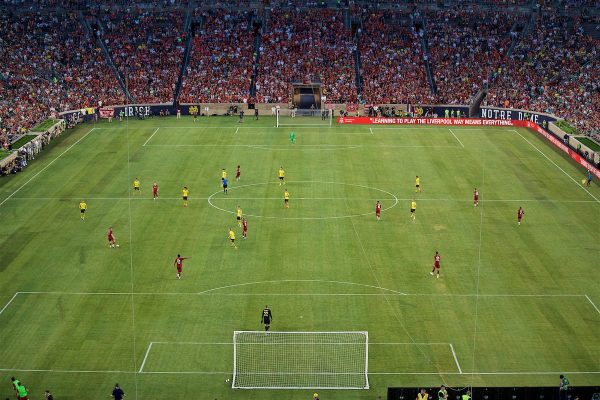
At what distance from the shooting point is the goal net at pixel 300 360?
39031 millimetres

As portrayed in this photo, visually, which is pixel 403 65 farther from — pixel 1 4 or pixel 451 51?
pixel 1 4

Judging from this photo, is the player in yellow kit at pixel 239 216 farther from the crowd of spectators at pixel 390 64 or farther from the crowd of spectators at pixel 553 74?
the crowd of spectators at pixel 390 64

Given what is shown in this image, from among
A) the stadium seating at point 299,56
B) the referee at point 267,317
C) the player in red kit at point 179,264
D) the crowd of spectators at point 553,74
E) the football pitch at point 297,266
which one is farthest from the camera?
the stadium seating at point 299,56

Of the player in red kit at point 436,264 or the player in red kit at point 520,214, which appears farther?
the player in red kit at point 520,214

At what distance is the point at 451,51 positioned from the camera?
106 m

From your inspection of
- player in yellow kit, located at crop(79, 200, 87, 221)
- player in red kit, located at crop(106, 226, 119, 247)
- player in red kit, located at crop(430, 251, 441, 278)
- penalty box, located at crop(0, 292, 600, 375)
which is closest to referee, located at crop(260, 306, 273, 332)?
penalty box, located at crop(0, 292, 600, 375)

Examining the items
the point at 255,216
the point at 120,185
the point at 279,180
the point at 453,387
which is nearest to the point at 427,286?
the point at 453,387

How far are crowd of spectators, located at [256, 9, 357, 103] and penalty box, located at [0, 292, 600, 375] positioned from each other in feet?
182

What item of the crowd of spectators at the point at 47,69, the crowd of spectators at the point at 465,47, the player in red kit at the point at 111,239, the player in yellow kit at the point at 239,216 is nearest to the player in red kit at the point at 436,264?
the player in yellow kit at the point at 239,216

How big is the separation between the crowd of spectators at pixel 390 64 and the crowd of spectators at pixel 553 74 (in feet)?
28.1

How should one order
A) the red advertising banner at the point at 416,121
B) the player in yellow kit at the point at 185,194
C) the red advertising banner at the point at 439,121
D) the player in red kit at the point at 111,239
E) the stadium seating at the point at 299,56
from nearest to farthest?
1. the player in red kit at the point at 111,239
2. the player in yellow kit at the point at 185,194
3. the red advertising banner at the point at 439,121
4. the red advertising banner at the point at 416,121
5. the stadium seating at the point at 299,56

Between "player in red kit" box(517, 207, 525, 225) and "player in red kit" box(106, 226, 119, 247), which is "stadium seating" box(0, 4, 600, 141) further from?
"player in red kit" box(106, 226, 119, 247)

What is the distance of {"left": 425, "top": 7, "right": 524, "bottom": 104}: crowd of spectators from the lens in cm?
10144

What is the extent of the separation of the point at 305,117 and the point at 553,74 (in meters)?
28.2
